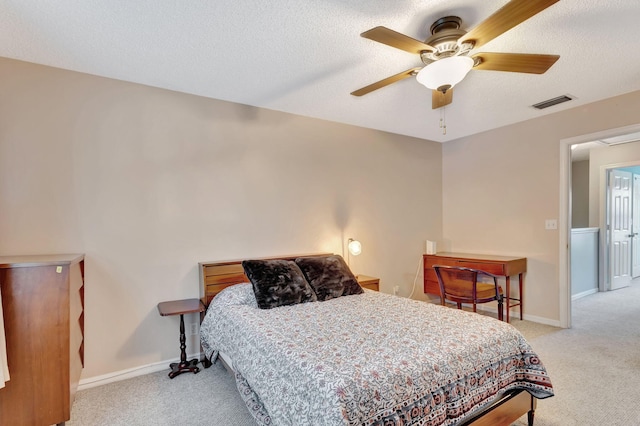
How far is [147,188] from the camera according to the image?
2.82 meters

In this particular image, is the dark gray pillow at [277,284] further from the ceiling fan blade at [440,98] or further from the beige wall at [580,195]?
the beige wall at [580,195]

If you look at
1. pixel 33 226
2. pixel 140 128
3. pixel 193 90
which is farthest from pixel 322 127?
pixel 33 226

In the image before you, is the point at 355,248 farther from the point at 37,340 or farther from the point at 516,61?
the point at 37,340

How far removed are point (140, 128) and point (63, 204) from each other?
83 centimetres

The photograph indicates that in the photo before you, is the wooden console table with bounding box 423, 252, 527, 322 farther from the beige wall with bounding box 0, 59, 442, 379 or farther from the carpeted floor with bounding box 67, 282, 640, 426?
the beige wall with bounding box 0, 59, 442, 379

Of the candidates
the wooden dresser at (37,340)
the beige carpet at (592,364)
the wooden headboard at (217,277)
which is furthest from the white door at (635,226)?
the wooden dresser at (37,340)

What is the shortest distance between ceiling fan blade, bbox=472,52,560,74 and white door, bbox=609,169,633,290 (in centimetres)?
479

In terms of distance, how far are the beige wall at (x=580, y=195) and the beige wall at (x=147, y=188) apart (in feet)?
16.0

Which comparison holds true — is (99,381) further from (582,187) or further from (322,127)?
(582,187)

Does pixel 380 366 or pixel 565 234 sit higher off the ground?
pixel 565 234

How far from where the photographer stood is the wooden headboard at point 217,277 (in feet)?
9.57

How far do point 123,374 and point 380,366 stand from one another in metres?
2.28

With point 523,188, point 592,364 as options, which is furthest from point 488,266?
point 592,364

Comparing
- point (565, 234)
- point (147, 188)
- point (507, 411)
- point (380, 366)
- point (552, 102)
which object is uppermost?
point (552, 102)
